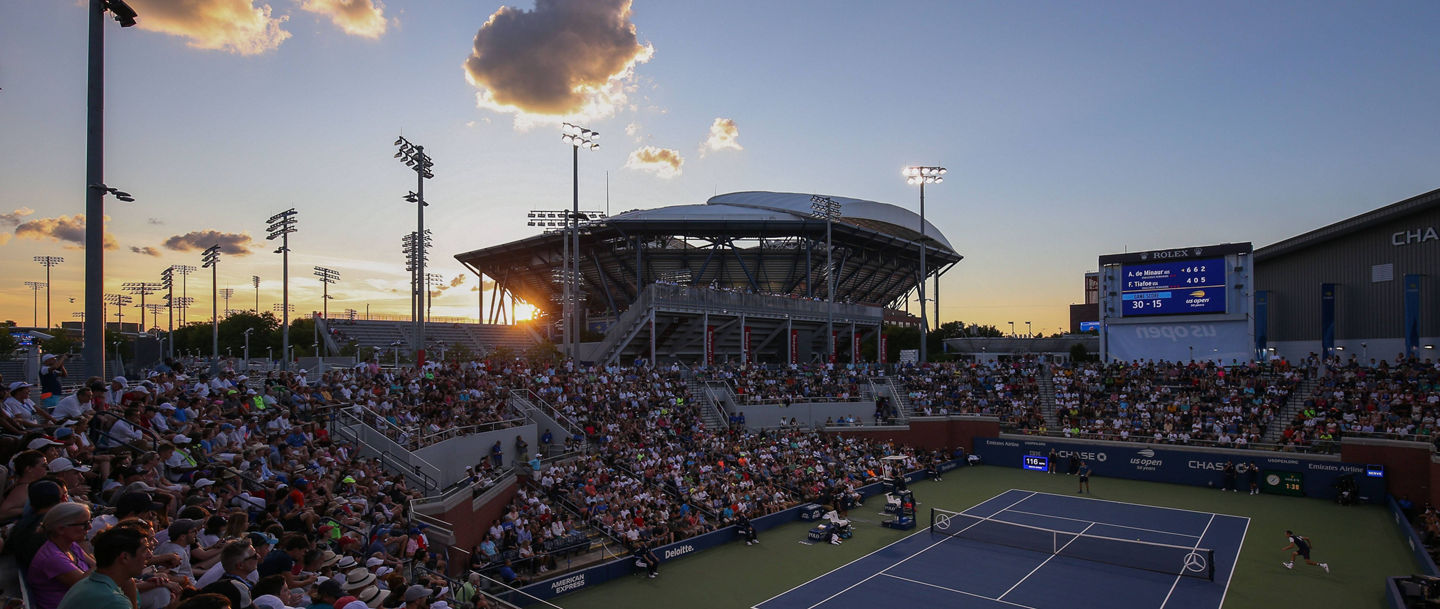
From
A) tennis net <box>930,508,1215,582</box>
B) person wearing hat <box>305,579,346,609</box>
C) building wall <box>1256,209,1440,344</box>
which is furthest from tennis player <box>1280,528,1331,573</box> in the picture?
person wearing hat <box>305,579,346,609</box>

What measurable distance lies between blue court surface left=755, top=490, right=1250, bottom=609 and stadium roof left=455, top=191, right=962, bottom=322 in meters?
36.9

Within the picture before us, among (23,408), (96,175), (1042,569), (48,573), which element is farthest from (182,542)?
(1042,569)

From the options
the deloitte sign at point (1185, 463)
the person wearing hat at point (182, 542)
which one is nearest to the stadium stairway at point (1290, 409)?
the deloitte sign at point (1185, 463)

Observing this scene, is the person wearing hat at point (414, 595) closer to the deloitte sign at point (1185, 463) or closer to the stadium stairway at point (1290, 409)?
the deloitte sign at point (1185, 463)

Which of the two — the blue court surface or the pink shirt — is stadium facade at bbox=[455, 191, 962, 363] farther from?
the pink shirt

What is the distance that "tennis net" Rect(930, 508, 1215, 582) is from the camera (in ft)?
69.6

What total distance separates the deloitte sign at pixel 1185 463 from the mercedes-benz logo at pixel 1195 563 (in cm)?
1424

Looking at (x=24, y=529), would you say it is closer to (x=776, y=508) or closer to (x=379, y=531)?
(x=379, y=531)

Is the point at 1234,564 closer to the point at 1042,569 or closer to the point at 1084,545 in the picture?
the point at 1084,545

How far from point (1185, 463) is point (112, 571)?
129ft

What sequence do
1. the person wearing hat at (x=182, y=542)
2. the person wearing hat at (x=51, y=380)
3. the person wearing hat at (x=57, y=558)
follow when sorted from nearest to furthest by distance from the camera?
the person wearing hat at (x=57, y=558) < the person wearing hat at (x=182, y=542) < the person wearing hat at (x=51, y=380)

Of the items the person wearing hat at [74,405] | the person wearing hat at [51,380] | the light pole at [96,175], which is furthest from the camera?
the person wearing hat at [51,380]

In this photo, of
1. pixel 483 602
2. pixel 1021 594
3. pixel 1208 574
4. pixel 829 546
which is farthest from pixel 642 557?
pixel 1208 574

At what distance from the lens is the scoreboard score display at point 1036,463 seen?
3781 cm
